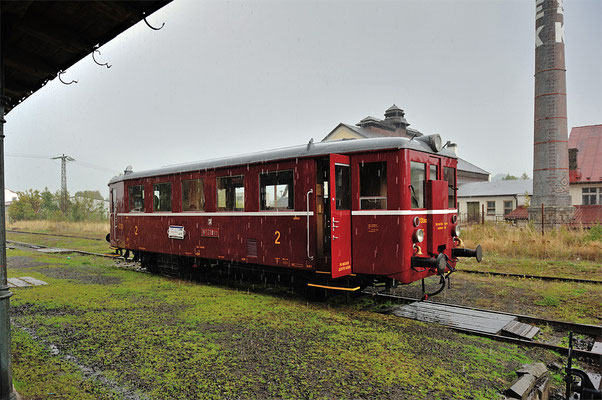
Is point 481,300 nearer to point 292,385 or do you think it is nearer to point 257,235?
point 257,235

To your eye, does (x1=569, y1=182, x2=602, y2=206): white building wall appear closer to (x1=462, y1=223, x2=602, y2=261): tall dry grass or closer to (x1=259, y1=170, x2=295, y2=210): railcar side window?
(x1=462, y1=223, x2=602, y2=261): tall dry grass

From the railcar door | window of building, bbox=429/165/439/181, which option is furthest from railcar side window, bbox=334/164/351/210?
window of building, bbox=429/165/439/181

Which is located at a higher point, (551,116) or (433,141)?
(551,116)

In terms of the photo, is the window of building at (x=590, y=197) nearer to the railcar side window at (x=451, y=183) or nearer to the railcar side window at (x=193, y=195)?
the railcar side window at (x=451, y=183)

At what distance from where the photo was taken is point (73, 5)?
3.37 metres

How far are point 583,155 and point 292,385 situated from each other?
113ft

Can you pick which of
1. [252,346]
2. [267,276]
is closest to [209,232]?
[267,276]

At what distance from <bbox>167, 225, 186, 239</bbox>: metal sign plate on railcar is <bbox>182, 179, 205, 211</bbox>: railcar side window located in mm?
615

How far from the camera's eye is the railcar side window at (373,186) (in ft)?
23.8

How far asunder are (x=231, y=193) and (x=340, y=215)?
3.29 meters

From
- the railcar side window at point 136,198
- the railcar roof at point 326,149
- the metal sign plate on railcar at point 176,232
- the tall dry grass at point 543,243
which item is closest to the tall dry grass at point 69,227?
the railcar side window at point 136,198

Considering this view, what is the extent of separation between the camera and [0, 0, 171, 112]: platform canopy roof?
3381mm

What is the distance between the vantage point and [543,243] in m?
14.2

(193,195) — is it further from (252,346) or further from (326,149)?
(252,346)
